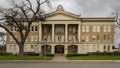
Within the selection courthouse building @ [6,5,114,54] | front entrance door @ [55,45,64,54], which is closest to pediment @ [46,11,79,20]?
courthouse building @ [6,5,114,54]

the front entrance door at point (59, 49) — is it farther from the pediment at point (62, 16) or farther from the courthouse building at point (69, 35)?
the pediment at point (62, 16)

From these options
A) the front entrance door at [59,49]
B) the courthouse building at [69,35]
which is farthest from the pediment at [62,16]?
the front entrance door at [59,49]

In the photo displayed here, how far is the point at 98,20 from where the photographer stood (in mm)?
83250

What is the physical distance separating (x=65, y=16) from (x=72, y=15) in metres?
2.28

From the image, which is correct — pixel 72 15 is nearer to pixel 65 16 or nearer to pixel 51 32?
pixel 65 16

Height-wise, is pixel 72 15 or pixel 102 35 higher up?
pixel 72 15

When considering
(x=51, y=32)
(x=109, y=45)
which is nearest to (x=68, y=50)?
(x=51, y=32)

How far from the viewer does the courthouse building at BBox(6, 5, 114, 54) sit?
81812mm

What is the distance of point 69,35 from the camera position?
279 feet

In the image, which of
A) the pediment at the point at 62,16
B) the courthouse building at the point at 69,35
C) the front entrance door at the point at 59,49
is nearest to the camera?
the pediment at the point at 62,16

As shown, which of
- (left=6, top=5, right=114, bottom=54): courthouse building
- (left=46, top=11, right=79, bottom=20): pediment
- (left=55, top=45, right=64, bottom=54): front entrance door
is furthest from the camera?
(left=55, top=45, right=64, bottom=54): front entrance door

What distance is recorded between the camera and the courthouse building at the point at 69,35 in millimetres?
81812

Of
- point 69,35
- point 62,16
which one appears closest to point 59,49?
point 69,35

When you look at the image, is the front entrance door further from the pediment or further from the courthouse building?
the pediment
